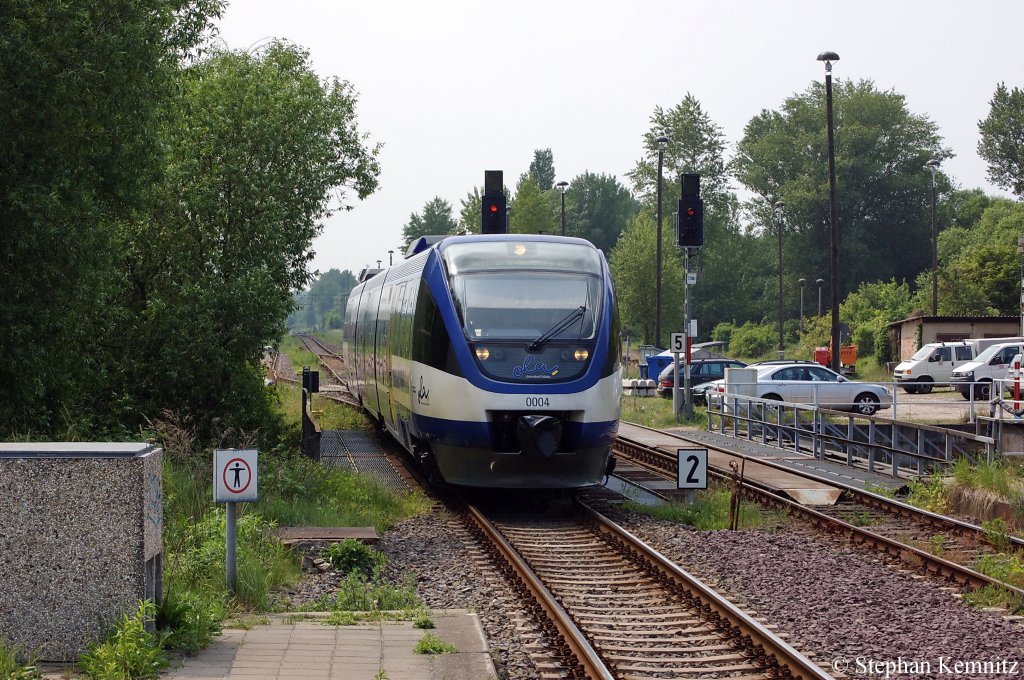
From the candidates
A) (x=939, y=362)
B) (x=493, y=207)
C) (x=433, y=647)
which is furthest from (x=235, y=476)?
(x=939, y=362)

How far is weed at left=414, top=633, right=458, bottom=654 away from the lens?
25.4ft

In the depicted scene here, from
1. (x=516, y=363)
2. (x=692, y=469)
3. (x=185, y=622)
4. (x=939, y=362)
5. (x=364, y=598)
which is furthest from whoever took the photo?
(x=939, y=362)

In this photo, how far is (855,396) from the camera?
106 ft

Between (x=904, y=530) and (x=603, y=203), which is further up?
(x=603, y=203)

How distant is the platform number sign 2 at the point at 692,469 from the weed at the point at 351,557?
5011mm

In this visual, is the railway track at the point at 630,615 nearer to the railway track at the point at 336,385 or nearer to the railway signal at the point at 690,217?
the railway signal at the point at 690,217

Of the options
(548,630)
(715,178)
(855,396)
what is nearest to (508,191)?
(715,178)

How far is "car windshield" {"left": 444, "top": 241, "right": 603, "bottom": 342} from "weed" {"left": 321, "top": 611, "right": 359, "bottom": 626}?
6.01 meters

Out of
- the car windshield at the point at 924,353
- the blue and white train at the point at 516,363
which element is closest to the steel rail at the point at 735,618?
the blue and white train at the point at 516,363

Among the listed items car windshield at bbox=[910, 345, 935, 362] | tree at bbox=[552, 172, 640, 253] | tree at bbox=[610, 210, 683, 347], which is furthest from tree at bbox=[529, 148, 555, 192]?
car windshield at bbox=[910, 345, 935, 362]

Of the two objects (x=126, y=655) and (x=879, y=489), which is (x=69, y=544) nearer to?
(x=126, y=655)

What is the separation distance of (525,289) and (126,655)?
8.62m

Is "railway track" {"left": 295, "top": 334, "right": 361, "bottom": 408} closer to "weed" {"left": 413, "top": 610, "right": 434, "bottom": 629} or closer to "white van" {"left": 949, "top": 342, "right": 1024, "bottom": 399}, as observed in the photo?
"white van" {"left": 949, "top": 342, "right": 1024, "bottom": 399}

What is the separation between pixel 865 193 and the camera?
93938 millimetres
